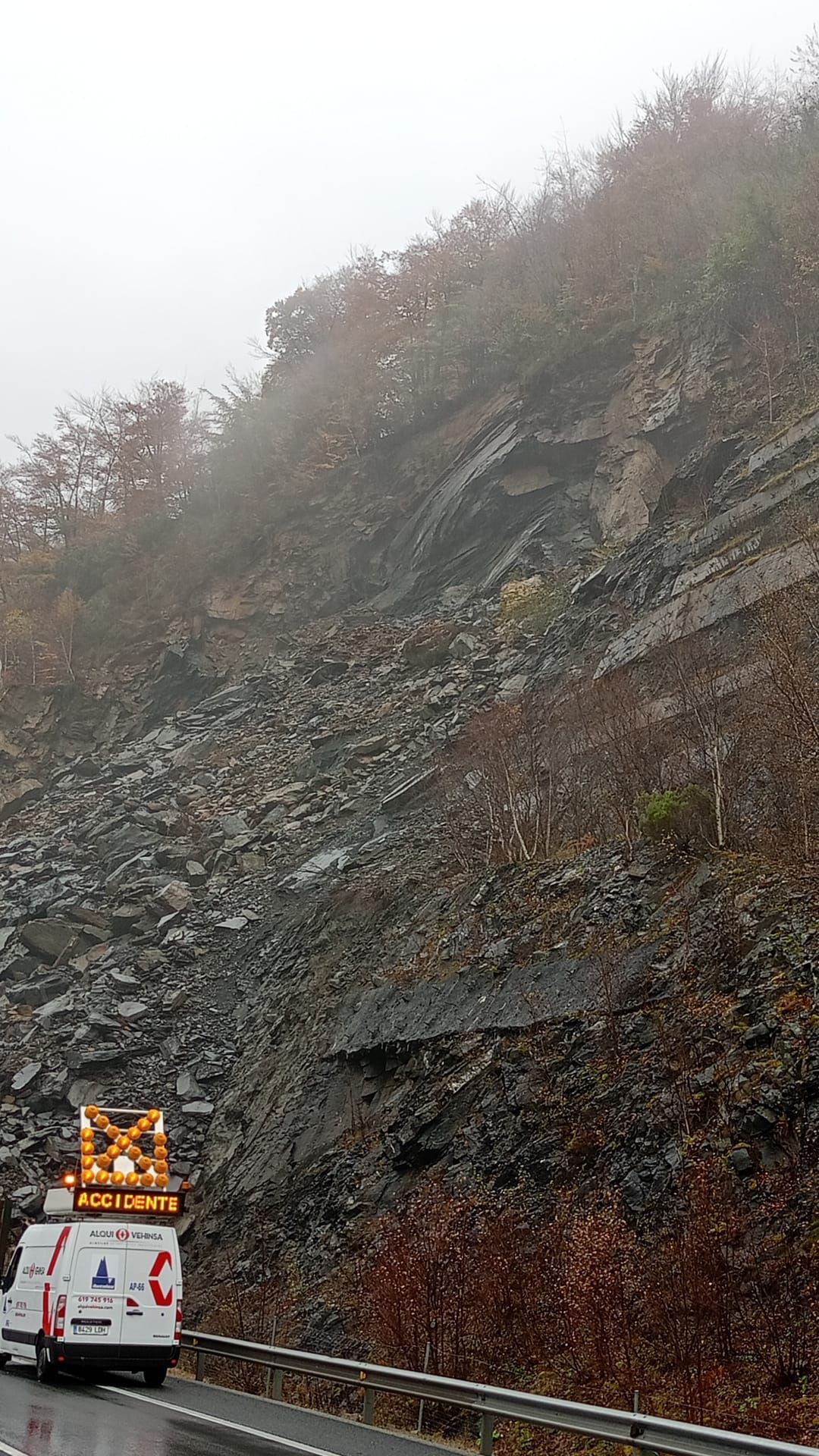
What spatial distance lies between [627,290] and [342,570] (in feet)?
50.2

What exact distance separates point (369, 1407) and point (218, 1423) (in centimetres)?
143

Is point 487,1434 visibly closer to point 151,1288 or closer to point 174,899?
point 151,1288

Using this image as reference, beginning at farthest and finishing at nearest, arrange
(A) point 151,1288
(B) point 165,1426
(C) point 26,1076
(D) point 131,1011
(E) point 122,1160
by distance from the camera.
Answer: (D) point 131,1011 < (C) point 26,1076 < (E) point 122,1160 < (A) point 151,1288 < (B) point 165,1426

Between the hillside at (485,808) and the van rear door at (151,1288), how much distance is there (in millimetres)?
2317

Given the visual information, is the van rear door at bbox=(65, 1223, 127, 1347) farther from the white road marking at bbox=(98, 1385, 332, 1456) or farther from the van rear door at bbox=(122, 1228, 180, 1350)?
the white road marking at bbox=(98, 1385, 332, 1456)

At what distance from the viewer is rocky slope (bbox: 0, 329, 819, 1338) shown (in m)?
15.2

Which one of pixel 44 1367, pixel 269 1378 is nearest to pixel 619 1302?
pixel 269 1378

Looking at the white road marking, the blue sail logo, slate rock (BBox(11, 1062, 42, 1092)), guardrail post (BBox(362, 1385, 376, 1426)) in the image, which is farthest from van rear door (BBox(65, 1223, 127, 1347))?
slate rock (BBox(11, 1062, 42, 1092))

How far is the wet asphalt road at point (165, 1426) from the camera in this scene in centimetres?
881

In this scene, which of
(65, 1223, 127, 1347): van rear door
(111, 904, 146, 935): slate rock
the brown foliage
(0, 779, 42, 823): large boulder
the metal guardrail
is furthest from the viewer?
(0, 779, 42, 823): large boulder

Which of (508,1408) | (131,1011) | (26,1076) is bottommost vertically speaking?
(508,1408)

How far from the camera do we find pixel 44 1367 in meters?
13.3

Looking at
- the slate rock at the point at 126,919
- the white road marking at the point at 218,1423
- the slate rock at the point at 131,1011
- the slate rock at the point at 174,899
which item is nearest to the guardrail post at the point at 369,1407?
the white road marking at the point at 218,1423

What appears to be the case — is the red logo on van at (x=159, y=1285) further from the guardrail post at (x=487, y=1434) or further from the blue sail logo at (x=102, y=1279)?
the guardrail post at (x=487, y=1434)
